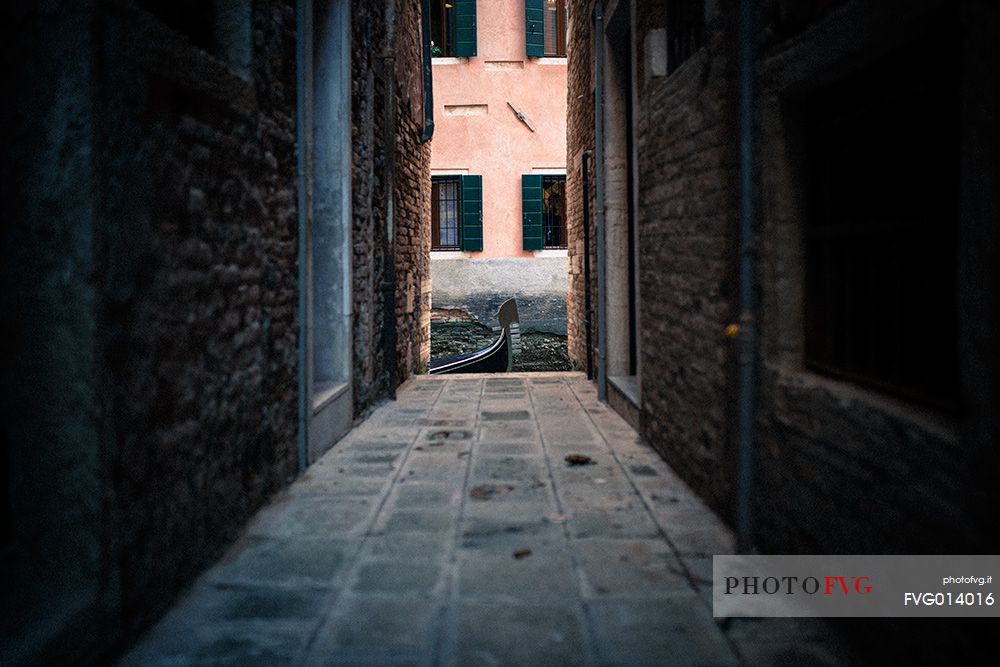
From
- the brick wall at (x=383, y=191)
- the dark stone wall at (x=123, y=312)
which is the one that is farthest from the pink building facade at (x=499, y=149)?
the dark stone wall at (x=123, y=312)

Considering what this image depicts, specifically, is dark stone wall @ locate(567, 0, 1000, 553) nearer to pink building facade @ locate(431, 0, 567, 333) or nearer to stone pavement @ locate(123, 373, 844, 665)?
stone pavement @ locate(123, 373, 844, 665)

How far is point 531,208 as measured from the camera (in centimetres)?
1377

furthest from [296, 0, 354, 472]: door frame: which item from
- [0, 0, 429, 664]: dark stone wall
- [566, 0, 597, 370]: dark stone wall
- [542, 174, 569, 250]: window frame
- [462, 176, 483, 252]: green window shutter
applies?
[542, 174, 569, 250]: window frame

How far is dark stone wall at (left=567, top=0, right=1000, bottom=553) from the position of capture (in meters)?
1.55

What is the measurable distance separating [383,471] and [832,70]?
2.97m

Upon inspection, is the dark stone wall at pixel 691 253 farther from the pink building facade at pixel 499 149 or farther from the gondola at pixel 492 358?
the pink building facade at pixel 499 149

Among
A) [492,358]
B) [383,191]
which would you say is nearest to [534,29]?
[492,358]

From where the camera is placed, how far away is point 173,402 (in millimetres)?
2439

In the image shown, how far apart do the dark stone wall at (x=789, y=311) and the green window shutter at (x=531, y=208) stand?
359 inches

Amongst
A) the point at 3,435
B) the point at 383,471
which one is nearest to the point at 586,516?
the point at 383,471

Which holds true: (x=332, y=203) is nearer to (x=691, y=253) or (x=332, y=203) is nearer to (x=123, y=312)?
(x=691, y=253)

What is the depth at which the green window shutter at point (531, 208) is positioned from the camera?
45.1 ft

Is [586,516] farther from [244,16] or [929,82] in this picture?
[244,16]

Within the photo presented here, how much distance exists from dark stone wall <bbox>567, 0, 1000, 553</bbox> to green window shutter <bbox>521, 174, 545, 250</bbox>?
911cm
